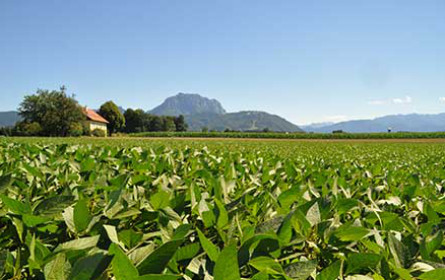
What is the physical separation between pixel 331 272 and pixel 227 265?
0.29 m

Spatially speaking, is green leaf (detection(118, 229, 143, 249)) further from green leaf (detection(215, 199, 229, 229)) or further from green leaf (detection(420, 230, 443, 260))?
green leaf (detection(420, 230, 443, 260))

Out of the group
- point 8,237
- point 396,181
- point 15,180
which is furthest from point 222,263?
point 396,181

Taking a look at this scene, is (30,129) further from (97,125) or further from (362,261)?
(362,261)

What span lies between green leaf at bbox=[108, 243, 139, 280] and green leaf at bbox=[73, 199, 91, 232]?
425 millimetres

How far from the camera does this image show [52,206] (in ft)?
3.57

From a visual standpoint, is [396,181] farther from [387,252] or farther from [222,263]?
[222,263]

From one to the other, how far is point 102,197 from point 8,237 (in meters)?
0.51

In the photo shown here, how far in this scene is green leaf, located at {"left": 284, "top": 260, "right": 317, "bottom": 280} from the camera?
0.78 m

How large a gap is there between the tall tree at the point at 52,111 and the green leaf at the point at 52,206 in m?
81.0

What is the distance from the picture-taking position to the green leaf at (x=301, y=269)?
2.57 feet

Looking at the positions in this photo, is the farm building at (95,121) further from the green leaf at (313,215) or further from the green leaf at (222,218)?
the green leaf at (313,215)

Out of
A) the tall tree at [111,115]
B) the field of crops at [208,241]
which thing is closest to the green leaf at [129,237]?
the field of crops at [208,241]

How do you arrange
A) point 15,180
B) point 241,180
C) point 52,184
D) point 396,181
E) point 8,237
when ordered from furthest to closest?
point 396,181
point 241,180
point 52,184
point 15,180
point 8,237

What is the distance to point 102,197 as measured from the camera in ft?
5.32
